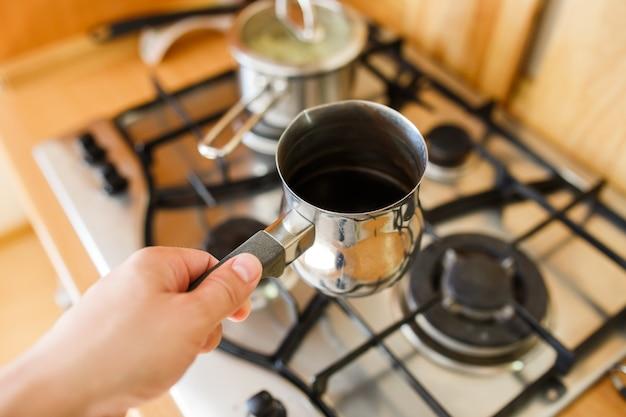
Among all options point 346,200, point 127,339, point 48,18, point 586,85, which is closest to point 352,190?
point 346,200

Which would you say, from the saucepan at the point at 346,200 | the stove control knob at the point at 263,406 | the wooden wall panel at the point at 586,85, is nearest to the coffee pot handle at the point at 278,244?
the saucepan at the point at 346,200

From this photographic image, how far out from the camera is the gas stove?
507mm

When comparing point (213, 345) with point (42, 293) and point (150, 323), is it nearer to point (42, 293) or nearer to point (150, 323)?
point (150, 323)

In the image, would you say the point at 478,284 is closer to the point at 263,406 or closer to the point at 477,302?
the point at 477,302

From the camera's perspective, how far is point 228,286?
0.38 meters

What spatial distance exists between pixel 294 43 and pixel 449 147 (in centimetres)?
22

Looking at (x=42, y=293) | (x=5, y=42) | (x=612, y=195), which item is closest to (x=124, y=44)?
(x=5, y=42)

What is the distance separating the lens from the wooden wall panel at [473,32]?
68cm

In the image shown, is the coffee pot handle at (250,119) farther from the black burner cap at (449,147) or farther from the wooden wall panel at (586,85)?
the wooden wall panel at (586,85)

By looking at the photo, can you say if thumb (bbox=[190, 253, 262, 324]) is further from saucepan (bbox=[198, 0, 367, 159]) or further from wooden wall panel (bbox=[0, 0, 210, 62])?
wooden wall panel (bbox=[0, 0, 210, 62])

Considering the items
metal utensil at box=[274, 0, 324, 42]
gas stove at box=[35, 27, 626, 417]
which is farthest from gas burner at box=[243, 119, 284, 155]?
metal utensil at box=[274, 0, 324, 42]

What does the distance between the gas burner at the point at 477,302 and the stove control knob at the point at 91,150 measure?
39 cm

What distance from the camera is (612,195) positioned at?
65 centimetres

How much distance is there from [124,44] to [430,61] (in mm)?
441
